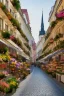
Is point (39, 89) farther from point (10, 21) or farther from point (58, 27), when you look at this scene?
point (58, 27)

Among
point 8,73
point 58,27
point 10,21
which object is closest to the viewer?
point 8,73

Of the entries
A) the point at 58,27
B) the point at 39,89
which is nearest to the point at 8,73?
the point at 39,89

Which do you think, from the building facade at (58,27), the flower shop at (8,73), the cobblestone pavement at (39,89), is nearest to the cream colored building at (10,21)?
the flower shop at (8,73)

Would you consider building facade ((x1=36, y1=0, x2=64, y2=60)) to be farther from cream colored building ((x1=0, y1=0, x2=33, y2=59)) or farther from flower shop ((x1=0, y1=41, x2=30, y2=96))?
flower shop ((x1=0, y1=41, x2=30, y2=96))

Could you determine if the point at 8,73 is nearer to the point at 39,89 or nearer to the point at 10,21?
the point at 39,89

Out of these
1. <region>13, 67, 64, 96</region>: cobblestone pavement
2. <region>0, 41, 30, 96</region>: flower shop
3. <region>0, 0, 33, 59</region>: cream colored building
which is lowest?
<region>13, 67, 64, 96</region>: cobblestone pavement

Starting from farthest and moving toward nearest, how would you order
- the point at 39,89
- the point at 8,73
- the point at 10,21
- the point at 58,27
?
the point at 58,27 < the point at 10,21 < the point at 8,73 < the point at 39,89

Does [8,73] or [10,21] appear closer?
[8,73]

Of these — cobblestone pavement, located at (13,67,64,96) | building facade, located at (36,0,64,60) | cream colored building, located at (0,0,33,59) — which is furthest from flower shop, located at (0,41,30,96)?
building facade, located at (36,0,64,60)

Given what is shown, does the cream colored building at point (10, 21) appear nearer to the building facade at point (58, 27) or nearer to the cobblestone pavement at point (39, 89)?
the building facade at point (58, 27)

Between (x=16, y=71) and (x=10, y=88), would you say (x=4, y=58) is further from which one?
(x=10, y=88)

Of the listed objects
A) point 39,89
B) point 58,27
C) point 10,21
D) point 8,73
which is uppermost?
point 58,27

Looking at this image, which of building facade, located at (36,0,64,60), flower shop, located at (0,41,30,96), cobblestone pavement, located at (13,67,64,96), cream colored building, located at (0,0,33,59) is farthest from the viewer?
building facade, located at (36,0,64,60)

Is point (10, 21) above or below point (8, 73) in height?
above
